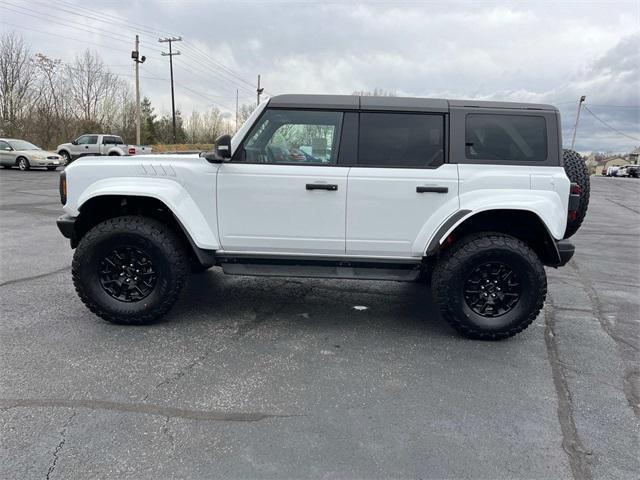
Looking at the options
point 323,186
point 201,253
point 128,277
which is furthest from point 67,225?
point 323,186

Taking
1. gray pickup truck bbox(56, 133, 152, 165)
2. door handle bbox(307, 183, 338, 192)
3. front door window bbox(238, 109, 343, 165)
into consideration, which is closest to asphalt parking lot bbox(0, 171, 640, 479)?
door handle bbox(307, 183, 338, 192)

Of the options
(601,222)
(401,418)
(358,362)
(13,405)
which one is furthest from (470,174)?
(601,222)

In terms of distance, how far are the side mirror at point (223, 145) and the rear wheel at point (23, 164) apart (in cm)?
2261

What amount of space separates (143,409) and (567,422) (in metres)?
2.59

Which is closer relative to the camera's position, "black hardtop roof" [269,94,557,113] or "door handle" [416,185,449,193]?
"door handle" [416,185,449,193]

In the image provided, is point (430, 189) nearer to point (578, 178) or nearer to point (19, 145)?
point (578, 178)

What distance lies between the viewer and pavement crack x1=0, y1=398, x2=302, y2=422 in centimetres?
265

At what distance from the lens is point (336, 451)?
2393mm

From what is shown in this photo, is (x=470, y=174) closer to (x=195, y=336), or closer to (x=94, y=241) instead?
(x=195, y=336)

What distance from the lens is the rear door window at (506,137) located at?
12.2ft

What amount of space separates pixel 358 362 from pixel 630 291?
423cm

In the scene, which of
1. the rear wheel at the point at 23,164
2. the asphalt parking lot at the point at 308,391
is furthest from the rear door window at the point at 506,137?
the rear wheel at the point at 23,164

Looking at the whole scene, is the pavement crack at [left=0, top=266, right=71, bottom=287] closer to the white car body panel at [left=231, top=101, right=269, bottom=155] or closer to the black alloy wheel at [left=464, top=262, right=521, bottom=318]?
the white car body panel at [left=231, top=101, right=269, bottom=155]

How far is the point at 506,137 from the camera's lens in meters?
3.76
